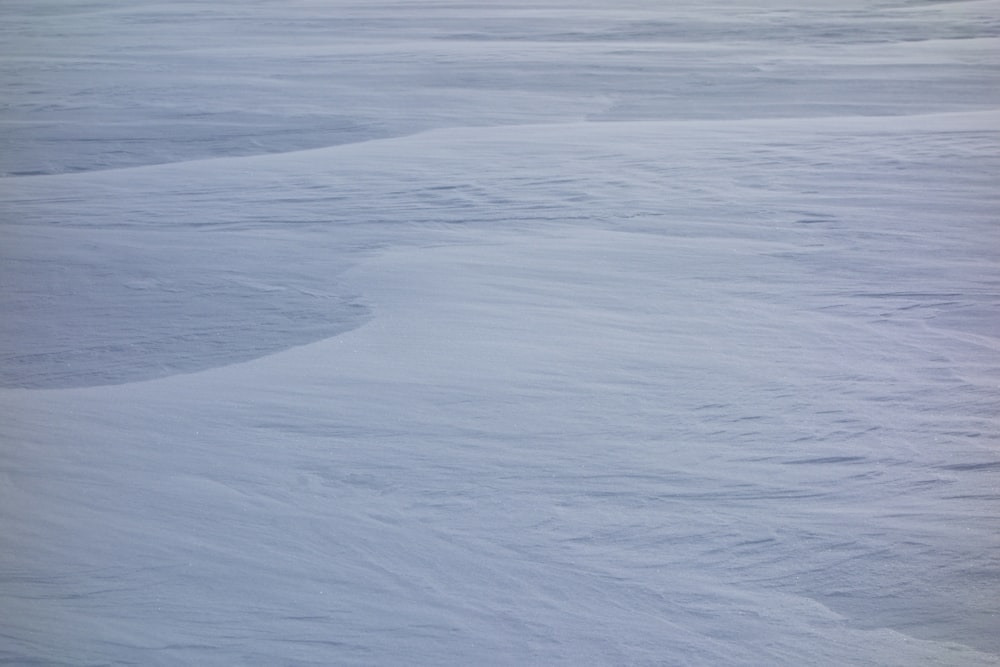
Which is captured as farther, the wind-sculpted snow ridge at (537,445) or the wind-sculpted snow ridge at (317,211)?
the wind-sculpted snow ridge at (317,211)

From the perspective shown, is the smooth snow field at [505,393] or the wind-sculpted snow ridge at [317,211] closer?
the smooth snow field at [505,393]

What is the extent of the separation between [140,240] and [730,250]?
2.58 feet

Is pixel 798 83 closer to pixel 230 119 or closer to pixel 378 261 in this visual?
pixel 230 119

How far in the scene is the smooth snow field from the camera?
2.55 feet

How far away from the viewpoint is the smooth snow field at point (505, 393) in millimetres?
777

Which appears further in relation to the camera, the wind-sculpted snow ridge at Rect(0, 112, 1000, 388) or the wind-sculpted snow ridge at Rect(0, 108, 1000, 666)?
the wind-sculpted snow ridge at Rect(0, 112, 1000, 388)

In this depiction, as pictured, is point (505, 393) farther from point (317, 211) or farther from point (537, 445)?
point (317, 211)

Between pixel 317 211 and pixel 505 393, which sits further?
pixel 317 211

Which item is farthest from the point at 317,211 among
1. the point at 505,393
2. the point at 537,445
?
the point at 537,445

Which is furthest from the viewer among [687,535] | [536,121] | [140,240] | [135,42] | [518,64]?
[135,42]

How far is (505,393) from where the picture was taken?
110 centimetres

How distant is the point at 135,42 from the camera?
13.4ft

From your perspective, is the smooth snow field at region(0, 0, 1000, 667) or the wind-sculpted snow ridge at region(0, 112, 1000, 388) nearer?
the smooth snow field at region(0, 0, 1000, 667)

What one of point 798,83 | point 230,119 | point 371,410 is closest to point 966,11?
point 798,83
